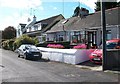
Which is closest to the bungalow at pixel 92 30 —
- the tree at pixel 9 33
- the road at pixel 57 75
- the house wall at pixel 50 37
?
the house wall at pixel 50 37

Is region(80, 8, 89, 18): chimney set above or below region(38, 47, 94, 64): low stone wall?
above

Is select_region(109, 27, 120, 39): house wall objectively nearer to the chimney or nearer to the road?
the chimney

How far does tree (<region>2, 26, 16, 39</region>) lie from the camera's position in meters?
82.3

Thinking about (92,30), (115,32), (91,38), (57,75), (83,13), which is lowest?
(57,75)

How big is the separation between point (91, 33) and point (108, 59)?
1773cm

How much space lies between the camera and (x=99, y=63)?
738 inches

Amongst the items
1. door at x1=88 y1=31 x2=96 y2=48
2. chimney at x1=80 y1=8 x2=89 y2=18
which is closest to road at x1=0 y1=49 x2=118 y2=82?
door at x1=88 y1=31 x2=96 y2=48

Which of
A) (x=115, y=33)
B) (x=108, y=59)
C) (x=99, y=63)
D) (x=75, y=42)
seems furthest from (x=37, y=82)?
(x=75, y=42)

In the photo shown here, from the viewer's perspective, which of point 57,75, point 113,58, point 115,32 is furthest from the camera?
point 115,32

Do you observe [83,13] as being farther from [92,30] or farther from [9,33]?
[9,33]

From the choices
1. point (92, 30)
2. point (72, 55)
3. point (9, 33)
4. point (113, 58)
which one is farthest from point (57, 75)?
point (9, 33)

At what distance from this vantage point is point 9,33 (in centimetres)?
8412

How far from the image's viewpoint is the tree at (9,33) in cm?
8234

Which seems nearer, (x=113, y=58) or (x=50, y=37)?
(x=113, y=58)
